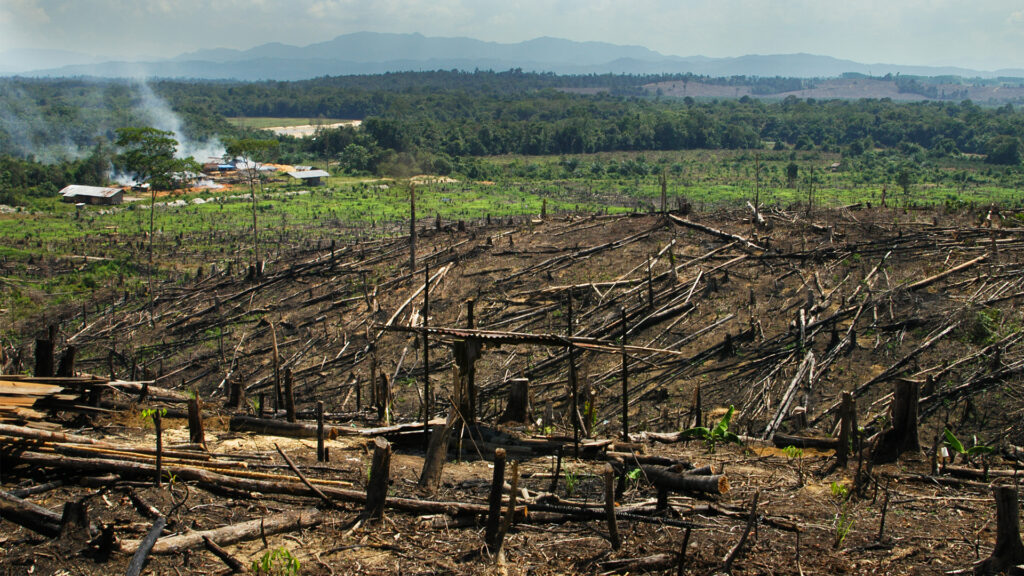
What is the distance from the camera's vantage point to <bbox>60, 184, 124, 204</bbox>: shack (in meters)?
45.5

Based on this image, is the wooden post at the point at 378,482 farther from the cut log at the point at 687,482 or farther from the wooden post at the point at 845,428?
the wooden post at the point at 845,428

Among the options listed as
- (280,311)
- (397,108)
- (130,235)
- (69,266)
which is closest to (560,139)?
(397,108)

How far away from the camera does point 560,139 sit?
239 ft

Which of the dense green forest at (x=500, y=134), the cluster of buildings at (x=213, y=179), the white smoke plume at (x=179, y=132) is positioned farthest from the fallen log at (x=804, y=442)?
the white smoke plume at (x=179, y=132)

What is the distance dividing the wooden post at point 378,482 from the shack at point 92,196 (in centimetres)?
4564

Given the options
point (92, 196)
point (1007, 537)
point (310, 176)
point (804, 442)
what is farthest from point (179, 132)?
point (1007, 537)

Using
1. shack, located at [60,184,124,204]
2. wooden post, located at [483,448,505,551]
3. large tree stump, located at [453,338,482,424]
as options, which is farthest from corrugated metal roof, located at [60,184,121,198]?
wooden post, located at [483,448,505,551]

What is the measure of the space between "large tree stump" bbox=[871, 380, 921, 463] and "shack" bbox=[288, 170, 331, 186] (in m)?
50.3

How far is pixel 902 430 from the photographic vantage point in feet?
27.3

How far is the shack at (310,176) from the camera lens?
180 feet

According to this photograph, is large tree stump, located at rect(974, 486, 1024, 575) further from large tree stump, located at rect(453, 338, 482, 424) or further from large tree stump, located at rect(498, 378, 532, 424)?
large tree stump, located at rect(498, 378, 532, 424)

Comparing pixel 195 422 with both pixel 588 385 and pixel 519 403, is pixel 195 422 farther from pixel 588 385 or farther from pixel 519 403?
pixel 588 385

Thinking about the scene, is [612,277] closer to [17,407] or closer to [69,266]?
[17,407]

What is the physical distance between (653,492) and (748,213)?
17031 mm
